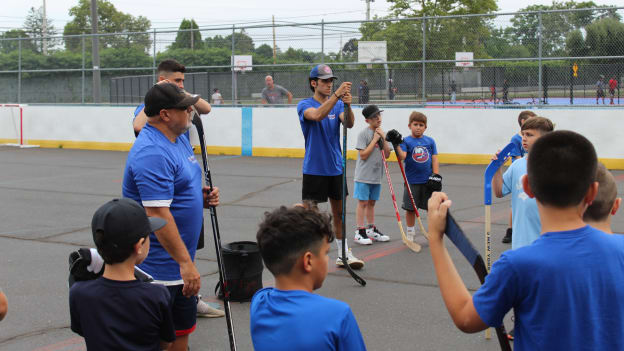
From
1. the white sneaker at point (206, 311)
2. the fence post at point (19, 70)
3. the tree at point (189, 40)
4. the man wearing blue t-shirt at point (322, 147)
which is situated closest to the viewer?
the white sneaker at point (206, 311)

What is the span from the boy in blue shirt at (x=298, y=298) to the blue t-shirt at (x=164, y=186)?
4.22 ft

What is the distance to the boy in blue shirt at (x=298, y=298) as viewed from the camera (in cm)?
221

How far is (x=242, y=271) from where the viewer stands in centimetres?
578

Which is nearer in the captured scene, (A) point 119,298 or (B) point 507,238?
(A) point 119,298

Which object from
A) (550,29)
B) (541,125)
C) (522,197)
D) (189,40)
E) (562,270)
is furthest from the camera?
(189,40)

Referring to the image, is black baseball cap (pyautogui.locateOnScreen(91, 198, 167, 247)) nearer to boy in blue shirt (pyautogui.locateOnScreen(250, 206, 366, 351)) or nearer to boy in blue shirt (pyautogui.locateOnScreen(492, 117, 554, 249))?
boy in blue shirt (pyautogui.locateOnScreen(250, 206, 366, 351))

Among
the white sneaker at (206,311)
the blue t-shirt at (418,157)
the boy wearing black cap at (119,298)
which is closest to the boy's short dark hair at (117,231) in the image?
the boy wearing black cap at (119,298)

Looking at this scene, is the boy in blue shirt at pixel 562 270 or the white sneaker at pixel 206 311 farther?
the white sneaker at pixel 206 311

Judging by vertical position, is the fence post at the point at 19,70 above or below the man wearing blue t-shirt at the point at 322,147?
above

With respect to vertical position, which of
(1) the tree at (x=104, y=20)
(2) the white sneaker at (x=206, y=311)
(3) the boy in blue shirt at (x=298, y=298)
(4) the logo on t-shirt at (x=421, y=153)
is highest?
(1) the tree at (x=104, y=20)

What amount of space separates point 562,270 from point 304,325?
0.83m

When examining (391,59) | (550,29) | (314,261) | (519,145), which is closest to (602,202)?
(314,261)

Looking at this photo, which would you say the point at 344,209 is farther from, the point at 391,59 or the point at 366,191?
the point at 391,59

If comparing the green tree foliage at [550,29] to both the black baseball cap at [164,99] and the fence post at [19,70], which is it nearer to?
the black baseball cap at [164,99]
